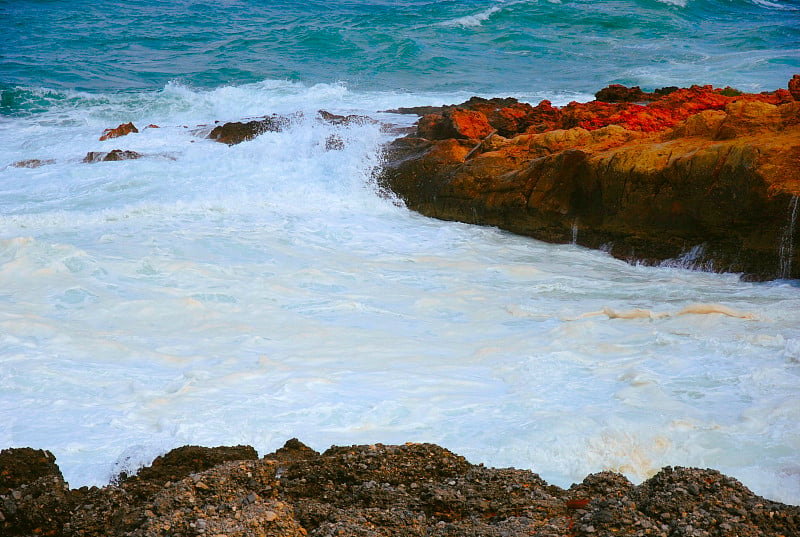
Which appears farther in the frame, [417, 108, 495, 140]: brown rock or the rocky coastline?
[417, 108, 495, 140]: brown rock

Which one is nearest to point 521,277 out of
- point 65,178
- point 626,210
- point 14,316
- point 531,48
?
point 626,210

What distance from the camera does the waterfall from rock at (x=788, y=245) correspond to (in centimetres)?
639

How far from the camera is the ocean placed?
426cm

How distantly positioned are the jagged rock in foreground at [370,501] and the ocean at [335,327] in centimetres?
47

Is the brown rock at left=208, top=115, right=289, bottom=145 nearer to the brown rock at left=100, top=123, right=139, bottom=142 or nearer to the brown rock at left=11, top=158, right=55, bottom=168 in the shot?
the brown rock at left=100, top=123, right=139, bottom=142

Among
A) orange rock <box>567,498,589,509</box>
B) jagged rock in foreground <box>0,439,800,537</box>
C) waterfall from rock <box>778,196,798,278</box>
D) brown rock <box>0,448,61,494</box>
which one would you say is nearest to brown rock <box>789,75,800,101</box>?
waterfall from rock <box>778,196,798,278</box>

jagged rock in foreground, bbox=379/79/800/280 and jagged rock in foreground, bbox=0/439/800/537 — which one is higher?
jagged rock in foreground, bbox=379/79/800/280

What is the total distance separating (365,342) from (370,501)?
96.4 inches

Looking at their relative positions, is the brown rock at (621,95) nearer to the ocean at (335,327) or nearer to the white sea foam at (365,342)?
the ocean at (335,327)

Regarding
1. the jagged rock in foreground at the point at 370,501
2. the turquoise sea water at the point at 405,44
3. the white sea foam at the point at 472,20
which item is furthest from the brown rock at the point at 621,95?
the white sea foam at the point at 472,20

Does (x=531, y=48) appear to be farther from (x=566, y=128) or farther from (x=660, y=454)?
(x=660, y=454)

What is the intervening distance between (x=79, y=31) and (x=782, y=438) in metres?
26.6

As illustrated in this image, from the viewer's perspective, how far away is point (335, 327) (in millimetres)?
6031

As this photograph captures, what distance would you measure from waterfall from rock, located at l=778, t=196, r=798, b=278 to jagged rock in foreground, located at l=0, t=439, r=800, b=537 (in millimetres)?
4025
